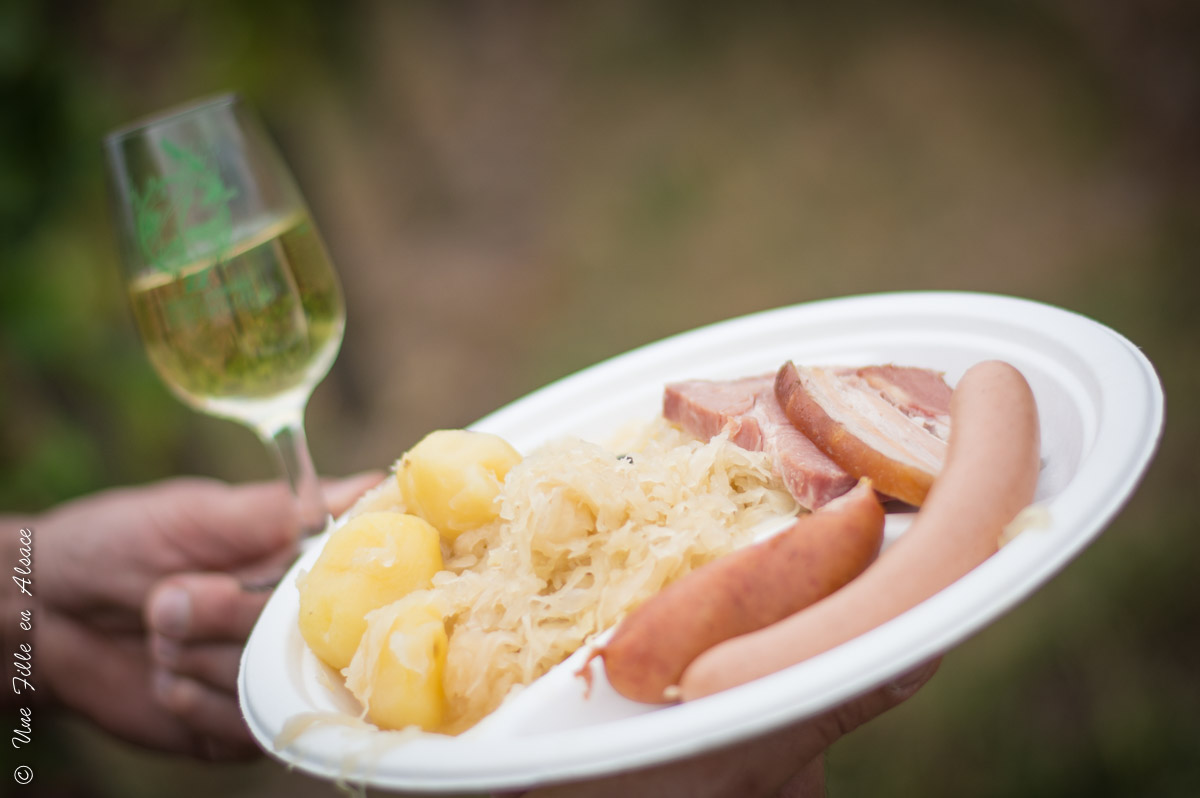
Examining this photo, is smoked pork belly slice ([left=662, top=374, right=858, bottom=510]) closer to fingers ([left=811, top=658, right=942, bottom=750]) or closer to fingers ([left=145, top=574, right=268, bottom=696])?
fingers ([left=811, top=658, right=942, bottom=750])

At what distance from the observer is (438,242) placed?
25.2ft

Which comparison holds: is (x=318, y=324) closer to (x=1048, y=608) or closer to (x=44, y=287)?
(x=44, y=287)

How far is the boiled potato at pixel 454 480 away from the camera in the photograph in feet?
5.82

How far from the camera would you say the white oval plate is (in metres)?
1.12

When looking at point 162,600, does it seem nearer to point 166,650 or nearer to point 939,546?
point 166,650

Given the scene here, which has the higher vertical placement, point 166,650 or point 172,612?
point 172,612

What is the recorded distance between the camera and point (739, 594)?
138cm

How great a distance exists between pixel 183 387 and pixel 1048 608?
3638 millimetres

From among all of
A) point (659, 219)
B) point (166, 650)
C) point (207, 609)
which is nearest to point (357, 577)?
point (207, 609)

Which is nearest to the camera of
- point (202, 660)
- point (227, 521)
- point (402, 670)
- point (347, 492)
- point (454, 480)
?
point (402, 670)

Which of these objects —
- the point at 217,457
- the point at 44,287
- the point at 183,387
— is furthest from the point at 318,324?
the point at 217,457

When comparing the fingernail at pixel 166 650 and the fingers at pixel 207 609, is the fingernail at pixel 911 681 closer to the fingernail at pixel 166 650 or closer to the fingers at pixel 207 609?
the fingers at pixel 207 609

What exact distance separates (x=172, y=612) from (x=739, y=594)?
1.87 m

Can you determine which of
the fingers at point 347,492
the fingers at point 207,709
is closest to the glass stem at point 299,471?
the fingers at point 347,492
